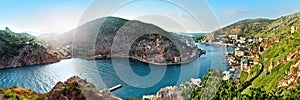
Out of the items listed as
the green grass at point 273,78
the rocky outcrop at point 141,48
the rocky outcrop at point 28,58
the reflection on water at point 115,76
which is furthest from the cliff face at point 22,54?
the green grass at point 273,78

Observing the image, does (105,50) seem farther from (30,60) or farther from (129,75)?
(129,75)

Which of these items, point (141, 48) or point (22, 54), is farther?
point (141, 48)

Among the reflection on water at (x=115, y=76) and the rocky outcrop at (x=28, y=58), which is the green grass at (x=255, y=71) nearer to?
the reflection on water at (x=115, y=76)

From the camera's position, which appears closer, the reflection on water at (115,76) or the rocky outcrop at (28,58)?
the reflection on water at (115,76)

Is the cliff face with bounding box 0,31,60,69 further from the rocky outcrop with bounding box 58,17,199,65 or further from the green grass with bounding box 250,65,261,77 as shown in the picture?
the green grass with bounding box 250,65,261,77

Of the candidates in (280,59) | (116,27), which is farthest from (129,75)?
(116,27)

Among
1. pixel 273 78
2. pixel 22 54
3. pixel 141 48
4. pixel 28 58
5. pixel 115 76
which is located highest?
pixel 22 54

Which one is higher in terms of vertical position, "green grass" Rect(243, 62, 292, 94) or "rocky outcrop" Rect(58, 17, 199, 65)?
"rocky outcrop" Rect(58, 17, 199, 65)

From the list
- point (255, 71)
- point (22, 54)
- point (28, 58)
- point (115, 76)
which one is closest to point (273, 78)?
point (255, 71)

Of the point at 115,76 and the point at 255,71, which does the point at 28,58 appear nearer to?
the point at 115,76

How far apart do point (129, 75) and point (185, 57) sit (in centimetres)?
1479

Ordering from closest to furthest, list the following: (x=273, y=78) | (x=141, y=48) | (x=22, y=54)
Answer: (x=273, y=78) < (x=22, y=54) < (x=141, y=48)

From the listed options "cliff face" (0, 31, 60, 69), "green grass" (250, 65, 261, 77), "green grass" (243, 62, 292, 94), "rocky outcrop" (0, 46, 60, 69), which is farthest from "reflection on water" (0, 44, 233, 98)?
"green grass" (243, 62, 292, 94)

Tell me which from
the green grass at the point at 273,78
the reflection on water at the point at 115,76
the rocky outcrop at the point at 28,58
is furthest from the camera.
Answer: the rocky outcrop at the point at 28,58
